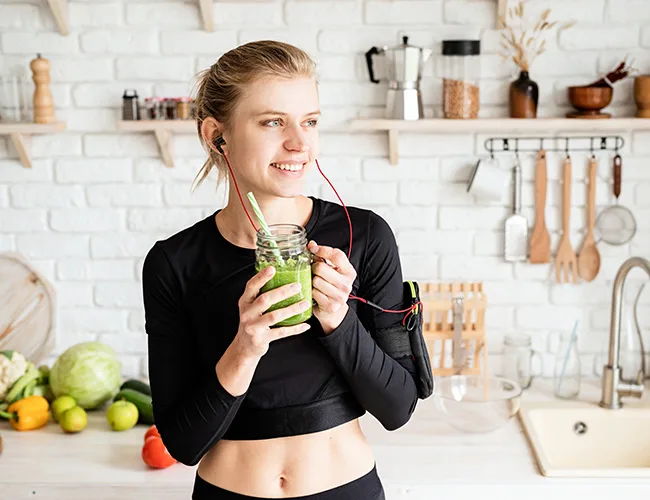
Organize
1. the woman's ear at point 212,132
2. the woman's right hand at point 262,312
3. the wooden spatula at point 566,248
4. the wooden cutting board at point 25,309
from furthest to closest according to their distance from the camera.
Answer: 1. the wooden cutting board at point 25,309
2. the wooden spatula at point 566,248
3. the woman's ear at point 212,132
4. the woman's right hand at point 262,312

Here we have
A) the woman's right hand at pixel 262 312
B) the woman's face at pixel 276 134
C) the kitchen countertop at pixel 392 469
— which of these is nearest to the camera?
the woman's right hand at pixel 262 312

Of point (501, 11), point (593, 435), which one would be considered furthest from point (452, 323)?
point (501, 11)

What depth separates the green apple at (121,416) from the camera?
2.27m

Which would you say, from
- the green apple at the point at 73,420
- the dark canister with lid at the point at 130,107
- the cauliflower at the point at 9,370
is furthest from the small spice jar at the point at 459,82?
the cauliflower at the point at 9,370

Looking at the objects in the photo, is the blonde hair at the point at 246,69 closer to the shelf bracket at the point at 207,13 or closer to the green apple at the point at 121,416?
the shelf bracket at the point at 207,13

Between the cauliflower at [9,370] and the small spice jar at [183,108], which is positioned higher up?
the small spice jar at [183,108]

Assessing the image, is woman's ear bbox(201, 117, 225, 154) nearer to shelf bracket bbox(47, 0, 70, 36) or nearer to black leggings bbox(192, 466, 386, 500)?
black leggings bbox(192, 466, 386, 500)

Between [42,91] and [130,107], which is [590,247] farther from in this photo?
[42,91]

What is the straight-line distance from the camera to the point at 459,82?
7.81 ft

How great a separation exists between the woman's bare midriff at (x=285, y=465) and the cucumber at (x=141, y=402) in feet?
2.87

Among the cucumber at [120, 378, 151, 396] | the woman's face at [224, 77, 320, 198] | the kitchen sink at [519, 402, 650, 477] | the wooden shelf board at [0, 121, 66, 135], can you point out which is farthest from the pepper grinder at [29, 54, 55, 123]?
the kitchen sink at [519, 402, 650, 477]

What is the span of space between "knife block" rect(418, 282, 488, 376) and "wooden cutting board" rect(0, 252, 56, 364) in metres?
1.14

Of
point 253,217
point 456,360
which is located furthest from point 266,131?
point 456,360

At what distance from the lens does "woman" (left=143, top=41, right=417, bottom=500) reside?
4.53 ft
